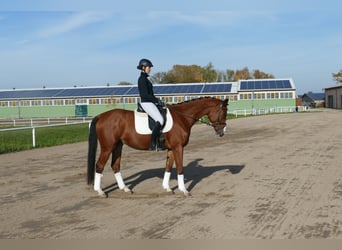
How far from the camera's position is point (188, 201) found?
23.1ft

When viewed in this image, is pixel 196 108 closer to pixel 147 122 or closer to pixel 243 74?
pixel 147 122

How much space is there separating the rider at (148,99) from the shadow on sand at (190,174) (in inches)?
59.1

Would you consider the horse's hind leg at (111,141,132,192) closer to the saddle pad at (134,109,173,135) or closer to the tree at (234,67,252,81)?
the saddle pad at (134,109,173,135)

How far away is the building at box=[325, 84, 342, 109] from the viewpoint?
2933 inches

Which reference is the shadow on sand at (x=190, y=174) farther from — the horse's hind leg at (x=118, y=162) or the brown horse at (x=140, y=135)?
the brown horse at (x=140, y=135)

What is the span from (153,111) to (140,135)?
536 millimetres

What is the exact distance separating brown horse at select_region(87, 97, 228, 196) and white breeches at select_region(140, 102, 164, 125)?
313 mm

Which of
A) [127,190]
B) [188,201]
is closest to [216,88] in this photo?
[127,190]

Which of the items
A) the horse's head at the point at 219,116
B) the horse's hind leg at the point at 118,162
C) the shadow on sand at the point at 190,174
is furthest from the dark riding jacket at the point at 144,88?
the shadow on sand at the point at 190,174

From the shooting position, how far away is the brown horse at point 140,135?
7.55 meters

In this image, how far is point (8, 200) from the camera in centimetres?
744

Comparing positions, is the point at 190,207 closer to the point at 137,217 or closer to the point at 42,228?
the point at 137,217

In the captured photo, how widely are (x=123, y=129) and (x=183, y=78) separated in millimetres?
90045

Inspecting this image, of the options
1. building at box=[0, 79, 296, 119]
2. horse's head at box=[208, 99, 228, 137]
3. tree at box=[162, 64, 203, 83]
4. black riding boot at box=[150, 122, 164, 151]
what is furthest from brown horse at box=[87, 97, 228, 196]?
tree at box=[162, 64, 203, 83]
